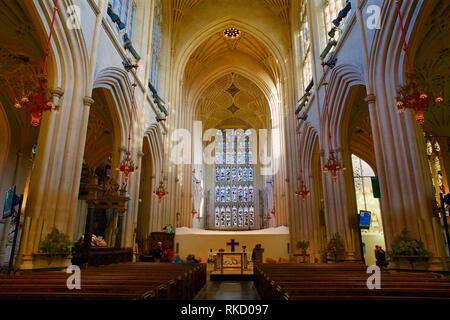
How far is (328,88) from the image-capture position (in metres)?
11.7

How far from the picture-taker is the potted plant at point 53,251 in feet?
21.1

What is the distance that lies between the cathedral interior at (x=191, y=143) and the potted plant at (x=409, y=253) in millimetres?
38

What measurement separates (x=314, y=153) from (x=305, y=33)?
6594 mm

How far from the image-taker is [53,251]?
648 cm

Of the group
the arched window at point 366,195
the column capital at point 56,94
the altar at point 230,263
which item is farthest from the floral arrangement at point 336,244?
the column capital at point 56,94

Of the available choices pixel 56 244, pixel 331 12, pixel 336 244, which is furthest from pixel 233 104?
pixel 56 244

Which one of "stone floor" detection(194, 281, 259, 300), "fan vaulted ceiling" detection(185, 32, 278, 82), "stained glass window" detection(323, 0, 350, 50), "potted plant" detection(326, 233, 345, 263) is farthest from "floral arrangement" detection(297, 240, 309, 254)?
"fan vaulted ceiling" detection(185, 32, 278, 82)

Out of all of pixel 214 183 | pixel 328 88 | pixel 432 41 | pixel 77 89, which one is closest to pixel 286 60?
pixel 328 88

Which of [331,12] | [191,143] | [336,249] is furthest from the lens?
[191,143]

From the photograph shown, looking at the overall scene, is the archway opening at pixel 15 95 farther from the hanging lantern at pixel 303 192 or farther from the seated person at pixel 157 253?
the hanging lantern at pixel 303 192

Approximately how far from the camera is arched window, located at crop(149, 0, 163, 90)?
16.5m

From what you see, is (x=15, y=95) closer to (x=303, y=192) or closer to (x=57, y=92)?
(x=57, y=92)

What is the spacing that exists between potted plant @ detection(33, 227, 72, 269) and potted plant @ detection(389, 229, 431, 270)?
22.7 feet

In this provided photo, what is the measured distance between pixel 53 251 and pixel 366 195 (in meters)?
16.9
